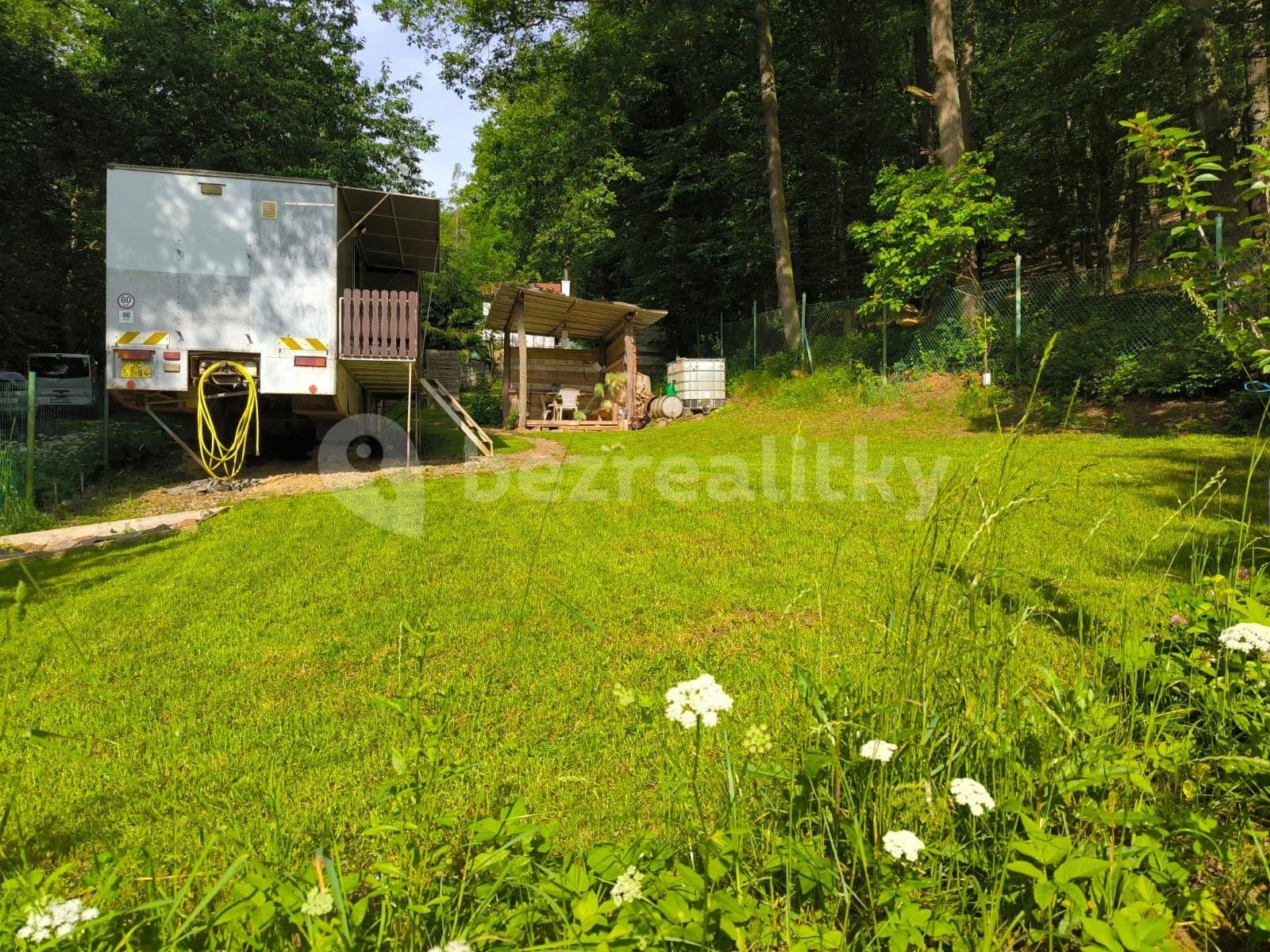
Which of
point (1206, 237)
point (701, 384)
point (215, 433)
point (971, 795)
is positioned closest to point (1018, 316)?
point (701, 384)

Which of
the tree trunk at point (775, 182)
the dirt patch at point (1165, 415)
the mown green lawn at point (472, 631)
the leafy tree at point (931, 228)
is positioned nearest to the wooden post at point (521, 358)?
the tree trunk at point (775, 182)

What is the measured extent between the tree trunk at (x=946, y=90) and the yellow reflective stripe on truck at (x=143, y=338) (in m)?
13.9

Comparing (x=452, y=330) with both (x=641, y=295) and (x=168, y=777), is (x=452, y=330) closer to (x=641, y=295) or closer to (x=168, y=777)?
(x=641, y=295)

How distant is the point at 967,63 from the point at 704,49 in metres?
8.04

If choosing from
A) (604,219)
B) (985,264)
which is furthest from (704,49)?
(985,264)

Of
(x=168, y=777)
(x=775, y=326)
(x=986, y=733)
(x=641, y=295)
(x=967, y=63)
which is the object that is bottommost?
(x=168, y=777)

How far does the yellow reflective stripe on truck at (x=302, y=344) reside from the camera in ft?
30.3

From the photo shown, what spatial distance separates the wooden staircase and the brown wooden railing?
1.76 metres

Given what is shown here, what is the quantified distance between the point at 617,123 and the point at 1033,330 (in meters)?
16.1

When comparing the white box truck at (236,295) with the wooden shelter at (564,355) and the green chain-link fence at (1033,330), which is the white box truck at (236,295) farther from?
the green chain-link fence at (1033,330)

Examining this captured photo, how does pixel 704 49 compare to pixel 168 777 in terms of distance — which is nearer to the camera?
pixel 168 777

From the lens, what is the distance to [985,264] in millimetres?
20359

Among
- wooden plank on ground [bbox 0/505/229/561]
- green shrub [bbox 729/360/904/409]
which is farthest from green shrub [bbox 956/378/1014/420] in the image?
wooden plank on ground [bbox 0/505/229/561]

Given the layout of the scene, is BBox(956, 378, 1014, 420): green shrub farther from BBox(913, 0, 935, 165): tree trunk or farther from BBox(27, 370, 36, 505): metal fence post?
BBox(27, 370, 36, 505): metal fence post
